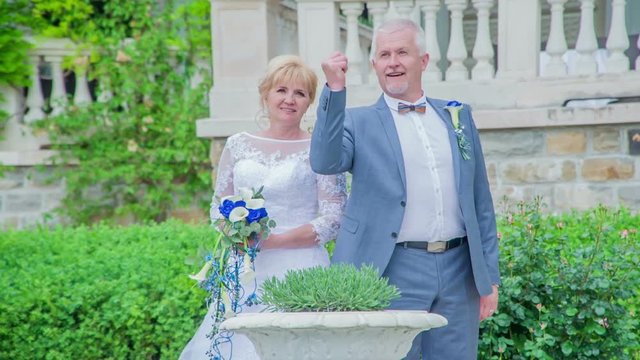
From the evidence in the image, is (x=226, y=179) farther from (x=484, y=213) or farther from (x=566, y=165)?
(x=566, y=165)

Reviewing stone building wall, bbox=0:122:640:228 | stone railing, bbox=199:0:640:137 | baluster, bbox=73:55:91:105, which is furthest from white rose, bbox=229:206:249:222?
baluster, bbox=73:55:91:105

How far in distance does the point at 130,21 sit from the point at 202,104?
114cm

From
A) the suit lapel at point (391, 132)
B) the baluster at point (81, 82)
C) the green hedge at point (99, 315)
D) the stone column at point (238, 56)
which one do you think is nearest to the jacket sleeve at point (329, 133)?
the suit lapel at point (391, 132)

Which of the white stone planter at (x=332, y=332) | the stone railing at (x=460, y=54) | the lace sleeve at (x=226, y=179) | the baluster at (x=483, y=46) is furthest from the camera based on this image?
the baluster at (x=483, y=46)

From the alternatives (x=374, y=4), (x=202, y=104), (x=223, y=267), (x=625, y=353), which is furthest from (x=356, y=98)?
(x=223, y=267)

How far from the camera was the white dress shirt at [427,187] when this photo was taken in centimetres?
373

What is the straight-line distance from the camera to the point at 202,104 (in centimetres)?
858

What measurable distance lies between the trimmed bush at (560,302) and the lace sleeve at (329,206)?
112 cm

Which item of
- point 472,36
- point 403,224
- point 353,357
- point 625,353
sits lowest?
point 625,353

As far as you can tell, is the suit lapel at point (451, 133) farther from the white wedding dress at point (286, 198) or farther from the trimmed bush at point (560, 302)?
the trimmed bush at point (560, 302)

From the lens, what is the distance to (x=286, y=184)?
4070 millimetres

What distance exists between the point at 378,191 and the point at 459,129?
43 centimetres

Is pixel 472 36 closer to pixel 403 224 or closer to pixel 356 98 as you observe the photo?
pixel 356 98

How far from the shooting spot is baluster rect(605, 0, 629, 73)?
22.7 feet
